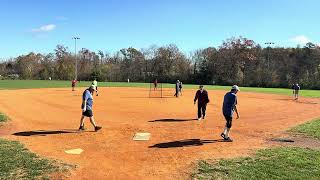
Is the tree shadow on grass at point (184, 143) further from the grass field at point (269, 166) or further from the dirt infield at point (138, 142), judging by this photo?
the grass field at point (269, 166)

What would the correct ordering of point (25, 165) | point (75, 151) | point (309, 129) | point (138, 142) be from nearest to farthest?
point (25, 165), point (75, 151), point (138, 142), point (309, 129)

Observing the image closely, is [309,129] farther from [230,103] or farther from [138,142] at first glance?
[138,142]

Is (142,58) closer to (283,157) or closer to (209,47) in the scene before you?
(209,47)

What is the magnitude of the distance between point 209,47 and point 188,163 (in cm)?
9709

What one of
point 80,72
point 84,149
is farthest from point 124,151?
point 80,72

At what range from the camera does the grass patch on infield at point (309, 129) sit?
16741 mm

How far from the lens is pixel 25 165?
1084 cm

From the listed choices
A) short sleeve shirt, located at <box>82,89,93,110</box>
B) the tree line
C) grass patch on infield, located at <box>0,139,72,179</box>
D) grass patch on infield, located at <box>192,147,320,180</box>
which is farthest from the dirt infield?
the tree line

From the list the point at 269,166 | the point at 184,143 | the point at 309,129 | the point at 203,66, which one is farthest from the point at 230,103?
the point at 203,66

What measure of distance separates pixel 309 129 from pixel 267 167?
823cm

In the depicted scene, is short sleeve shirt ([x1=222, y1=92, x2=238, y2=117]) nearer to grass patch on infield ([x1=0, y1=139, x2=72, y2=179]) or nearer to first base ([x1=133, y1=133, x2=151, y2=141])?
first base ([x1=133, y1=133, x2=151, y2=141])

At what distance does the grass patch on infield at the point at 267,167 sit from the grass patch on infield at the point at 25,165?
147 inches

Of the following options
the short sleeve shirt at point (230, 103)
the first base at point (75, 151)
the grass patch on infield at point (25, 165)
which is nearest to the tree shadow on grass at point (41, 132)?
the grass patch on infield at point (25, 165)

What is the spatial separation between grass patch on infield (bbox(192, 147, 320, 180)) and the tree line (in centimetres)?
7141
